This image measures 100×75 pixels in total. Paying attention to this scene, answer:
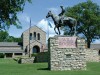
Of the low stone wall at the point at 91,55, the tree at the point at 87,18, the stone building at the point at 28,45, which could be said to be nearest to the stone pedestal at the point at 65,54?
the low stone wall at the point at 91,55

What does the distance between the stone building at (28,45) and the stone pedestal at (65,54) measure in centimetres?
5702

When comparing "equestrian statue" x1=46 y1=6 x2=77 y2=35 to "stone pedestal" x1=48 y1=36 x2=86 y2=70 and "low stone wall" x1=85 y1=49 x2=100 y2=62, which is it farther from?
"low stone wall" x1=85 y1=49 x2=100 y2=62

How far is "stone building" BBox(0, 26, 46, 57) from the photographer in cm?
8394

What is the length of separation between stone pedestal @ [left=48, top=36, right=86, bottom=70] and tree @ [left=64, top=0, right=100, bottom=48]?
52.4m

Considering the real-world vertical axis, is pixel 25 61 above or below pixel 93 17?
below

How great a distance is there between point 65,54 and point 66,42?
98cm

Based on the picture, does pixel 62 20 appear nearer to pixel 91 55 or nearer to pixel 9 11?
pixel 9 11

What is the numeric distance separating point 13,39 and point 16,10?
110111 mm

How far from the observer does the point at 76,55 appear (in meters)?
26.3

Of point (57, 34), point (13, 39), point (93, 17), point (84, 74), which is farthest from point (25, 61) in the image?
point (13, 39)

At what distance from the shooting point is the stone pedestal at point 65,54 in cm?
2616

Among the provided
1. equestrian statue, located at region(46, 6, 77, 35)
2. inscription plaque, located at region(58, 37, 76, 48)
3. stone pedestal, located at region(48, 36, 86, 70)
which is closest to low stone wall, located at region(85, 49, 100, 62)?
equestrian statue, located at region(46, 6, 77, 35)

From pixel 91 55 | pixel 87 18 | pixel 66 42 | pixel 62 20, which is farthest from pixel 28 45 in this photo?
pixel 66 42

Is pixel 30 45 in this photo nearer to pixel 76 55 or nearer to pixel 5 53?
pixel 5 53
